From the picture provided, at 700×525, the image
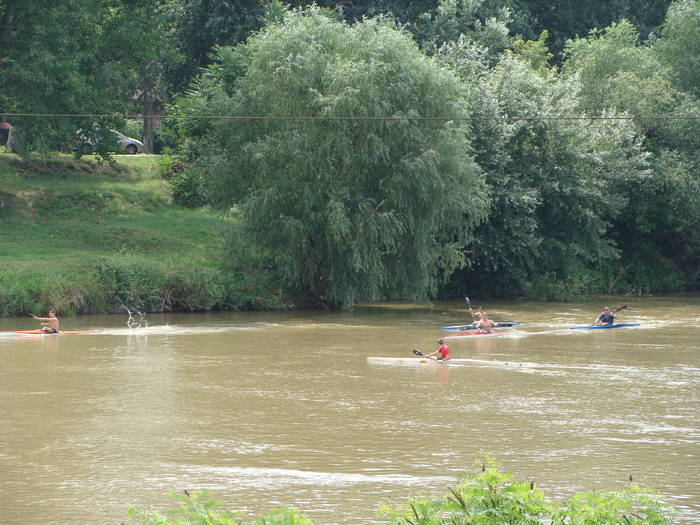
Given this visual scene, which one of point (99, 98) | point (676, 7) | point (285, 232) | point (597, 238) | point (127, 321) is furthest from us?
point (676, 7)

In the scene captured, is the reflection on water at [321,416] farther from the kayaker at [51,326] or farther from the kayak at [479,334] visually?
the kayaker at [51,326]

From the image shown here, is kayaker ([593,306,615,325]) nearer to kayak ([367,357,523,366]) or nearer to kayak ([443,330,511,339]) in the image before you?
kayak ([443,330,511,339])

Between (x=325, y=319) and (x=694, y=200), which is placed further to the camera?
(x=694, y=200)

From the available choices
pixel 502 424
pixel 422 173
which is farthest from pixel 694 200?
pixel 502 424

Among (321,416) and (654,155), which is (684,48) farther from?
(321,416)

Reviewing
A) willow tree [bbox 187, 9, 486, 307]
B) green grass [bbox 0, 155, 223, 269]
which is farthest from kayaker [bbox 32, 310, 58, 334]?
willow tree [bbox 187, 9, 486, 307]

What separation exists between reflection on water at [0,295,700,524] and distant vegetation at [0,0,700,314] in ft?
14.6

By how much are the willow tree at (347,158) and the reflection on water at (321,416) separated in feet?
13.0

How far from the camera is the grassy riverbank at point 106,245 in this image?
33812 mm

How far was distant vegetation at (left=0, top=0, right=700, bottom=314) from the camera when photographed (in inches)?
1384

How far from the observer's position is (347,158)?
115 ft

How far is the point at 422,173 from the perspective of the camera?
1375 inches

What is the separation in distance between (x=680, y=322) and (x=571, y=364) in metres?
11.9

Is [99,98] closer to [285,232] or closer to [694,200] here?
[285,232]
